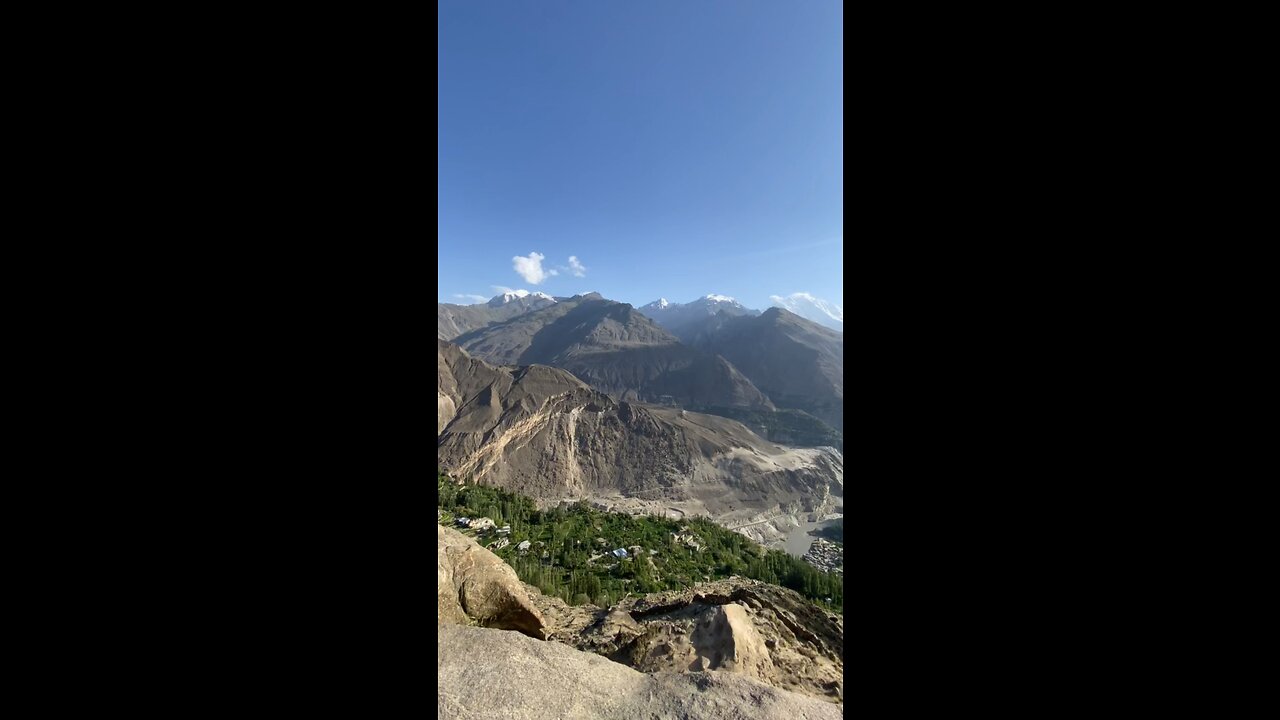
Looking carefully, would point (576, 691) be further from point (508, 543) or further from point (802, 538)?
point (802, 538)

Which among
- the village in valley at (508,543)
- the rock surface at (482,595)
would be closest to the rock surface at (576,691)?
the rock surface at (482,595)

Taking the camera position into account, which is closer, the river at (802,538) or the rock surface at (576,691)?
the rock surface at (576,691)

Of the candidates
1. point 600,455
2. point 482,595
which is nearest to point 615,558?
point 482,595

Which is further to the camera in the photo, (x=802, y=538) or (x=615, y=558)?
(x=802, y=538)

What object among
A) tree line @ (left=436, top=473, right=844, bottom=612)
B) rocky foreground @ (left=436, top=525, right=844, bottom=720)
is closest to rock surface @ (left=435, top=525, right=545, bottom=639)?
rocky foreground @ (left=436, top=525, right=844, bottom=720)

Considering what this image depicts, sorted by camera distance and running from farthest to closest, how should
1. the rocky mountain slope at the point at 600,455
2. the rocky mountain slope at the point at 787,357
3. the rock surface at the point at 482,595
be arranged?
the rocky mountain slope at the point at 787,357, the rocky mountain slope at the point at 600,455, the rock surface at the point at 482,595

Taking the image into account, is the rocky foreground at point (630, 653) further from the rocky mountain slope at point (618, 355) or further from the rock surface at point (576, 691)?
the rocky mountain slope at point (618, 355)
